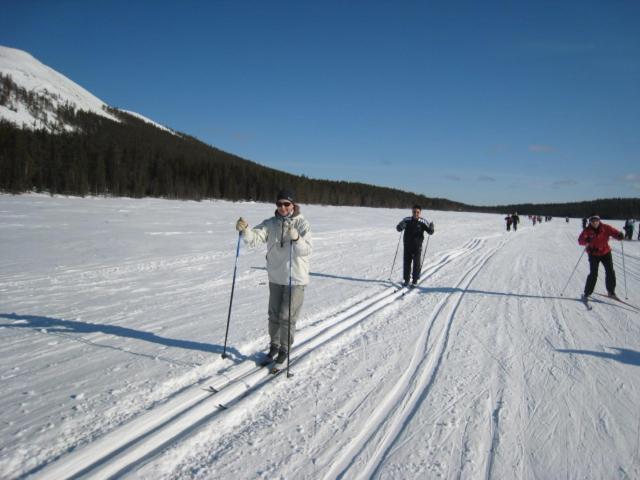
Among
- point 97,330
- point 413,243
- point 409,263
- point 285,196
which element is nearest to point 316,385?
point 285,196

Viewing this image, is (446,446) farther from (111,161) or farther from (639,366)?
(111,161)

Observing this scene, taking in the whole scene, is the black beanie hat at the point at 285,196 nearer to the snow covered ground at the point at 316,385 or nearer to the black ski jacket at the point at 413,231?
the snow covered ground at the point at 316,385

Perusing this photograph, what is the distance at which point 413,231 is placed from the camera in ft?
30.0

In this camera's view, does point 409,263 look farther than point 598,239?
Yes

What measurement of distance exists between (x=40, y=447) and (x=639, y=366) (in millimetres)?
6310

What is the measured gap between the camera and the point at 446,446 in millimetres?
2990

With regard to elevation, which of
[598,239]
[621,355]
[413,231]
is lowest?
[621,355]

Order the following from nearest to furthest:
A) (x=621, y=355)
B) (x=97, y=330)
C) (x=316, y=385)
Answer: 1. (x=316, y=385)
2. (x=621, y=355)
3. (x=97, y=330)

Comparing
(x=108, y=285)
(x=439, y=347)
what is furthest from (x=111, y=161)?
(x=439, y=347)

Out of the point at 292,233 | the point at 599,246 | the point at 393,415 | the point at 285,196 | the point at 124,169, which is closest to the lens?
the point at 393,415

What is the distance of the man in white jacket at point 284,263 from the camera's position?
13.6ft

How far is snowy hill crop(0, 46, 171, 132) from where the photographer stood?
342 ft

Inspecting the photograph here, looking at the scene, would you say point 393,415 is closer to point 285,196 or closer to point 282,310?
point 282,310

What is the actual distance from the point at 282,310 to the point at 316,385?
2.95 feet
